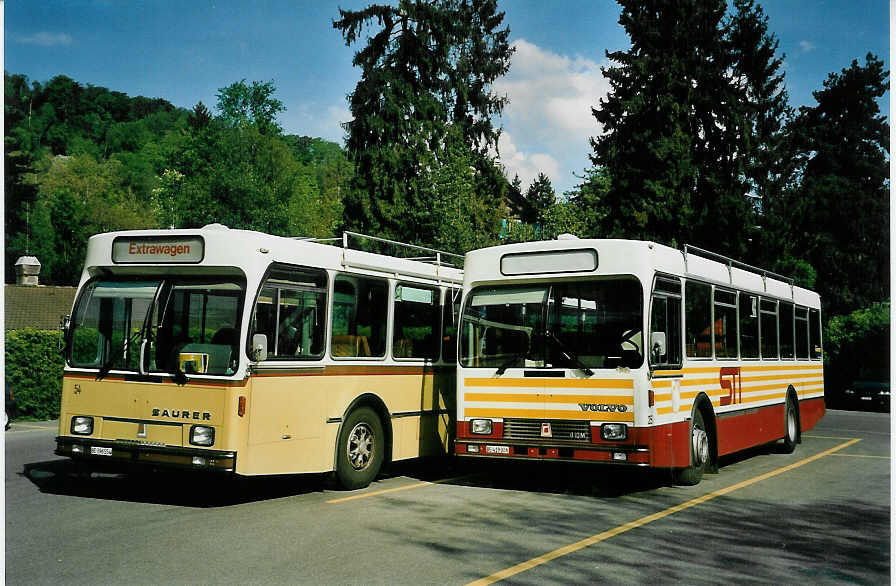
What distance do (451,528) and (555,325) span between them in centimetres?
331

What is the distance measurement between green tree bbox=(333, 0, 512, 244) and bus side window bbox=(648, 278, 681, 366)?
28.1 metres

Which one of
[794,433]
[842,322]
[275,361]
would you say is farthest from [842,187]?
[275,361]

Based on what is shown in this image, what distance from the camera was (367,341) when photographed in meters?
11.8

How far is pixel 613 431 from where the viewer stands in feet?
35.3

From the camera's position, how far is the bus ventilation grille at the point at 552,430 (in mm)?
10945

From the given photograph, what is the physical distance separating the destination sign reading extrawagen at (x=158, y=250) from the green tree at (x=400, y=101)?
2900cm

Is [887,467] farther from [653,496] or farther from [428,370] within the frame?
[428,370]

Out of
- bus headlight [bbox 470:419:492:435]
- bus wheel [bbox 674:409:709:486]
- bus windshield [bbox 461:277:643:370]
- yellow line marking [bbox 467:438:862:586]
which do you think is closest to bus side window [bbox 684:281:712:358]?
bus wheel [bbox 674:409:709:486]

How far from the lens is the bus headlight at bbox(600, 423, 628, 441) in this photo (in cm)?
1073

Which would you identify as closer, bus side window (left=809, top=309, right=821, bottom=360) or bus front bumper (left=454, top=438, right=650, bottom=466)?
bus front bumper (left=454, top=438, right=650, bottom=466)

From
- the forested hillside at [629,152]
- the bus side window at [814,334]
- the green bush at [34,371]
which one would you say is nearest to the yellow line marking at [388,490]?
the bus side window at [814,334]

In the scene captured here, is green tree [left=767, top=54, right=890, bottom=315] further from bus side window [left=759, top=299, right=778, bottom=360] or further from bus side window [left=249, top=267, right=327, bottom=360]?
bus side window [left=249, top=267, right=327, bottom=360]

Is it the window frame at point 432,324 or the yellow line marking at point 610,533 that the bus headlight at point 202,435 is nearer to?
the window frame at point 432,324

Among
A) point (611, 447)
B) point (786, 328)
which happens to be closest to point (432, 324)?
point (611, 447)
